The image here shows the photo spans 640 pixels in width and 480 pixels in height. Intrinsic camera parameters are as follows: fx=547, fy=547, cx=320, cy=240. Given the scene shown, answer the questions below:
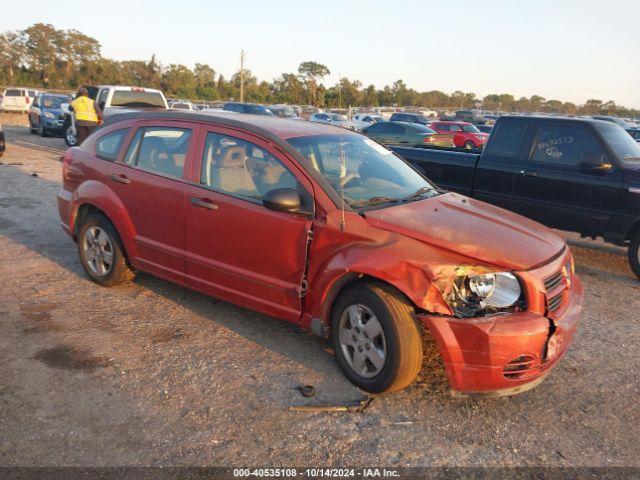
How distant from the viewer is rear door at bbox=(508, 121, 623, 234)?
638cm

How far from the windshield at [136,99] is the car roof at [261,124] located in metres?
10.4

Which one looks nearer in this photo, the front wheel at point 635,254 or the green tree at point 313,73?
the front wheel at point 635,254

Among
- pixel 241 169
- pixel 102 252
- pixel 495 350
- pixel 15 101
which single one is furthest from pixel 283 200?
pixel 15 101

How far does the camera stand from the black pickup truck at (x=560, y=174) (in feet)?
20.6

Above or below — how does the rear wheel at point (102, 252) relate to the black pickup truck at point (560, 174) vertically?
below

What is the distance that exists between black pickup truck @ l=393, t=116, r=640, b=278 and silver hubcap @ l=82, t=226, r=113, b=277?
3.78 meters

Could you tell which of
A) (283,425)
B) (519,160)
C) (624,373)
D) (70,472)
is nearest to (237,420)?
(283,425)

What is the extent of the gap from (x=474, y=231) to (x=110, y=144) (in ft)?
11.5

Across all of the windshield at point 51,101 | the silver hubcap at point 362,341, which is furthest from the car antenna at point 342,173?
the windshield at point 51,101

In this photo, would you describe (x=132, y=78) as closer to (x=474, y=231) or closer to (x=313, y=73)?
(x=313, y=73)

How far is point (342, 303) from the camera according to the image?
3.56 meters

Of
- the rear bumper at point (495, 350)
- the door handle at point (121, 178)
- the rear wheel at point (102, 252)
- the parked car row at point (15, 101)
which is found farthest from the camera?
Result: the parked car row at point (15, 101)

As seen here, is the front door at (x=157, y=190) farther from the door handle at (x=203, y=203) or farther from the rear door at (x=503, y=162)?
the rear door at (x=503, y=162)

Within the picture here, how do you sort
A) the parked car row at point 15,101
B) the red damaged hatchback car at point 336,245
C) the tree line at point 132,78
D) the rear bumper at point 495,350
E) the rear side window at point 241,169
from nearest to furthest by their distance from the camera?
1. the rear bumper at point 495,350
2. the red damaged hatchback car at point 336,245
3. the rear side window at point 241,169
4. the parked car row at point 15,101
5. the tree line at point 132,78
